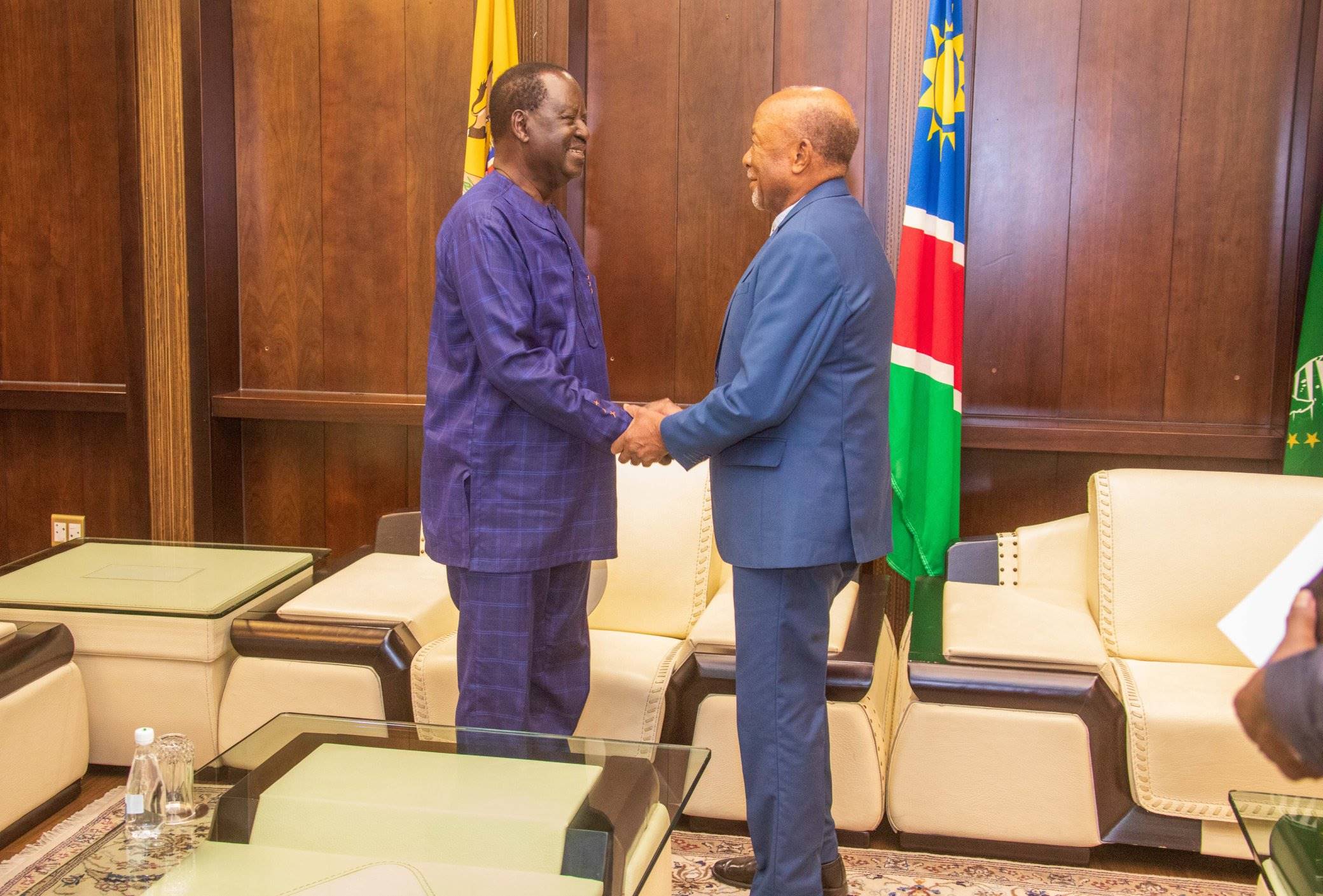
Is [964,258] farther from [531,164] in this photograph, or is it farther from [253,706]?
[253,706]

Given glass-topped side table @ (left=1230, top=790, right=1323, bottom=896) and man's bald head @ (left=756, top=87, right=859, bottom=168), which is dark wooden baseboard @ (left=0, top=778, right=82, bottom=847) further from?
glass-topped side table @ (left=1230, top=790, right=1323, bottom=896)

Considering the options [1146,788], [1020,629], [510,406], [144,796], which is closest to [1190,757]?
[1146,788]

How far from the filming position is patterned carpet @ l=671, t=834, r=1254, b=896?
2.46 meters

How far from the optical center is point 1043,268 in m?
3.53

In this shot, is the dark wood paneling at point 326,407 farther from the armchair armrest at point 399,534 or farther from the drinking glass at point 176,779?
the drinking glass at point 176,779

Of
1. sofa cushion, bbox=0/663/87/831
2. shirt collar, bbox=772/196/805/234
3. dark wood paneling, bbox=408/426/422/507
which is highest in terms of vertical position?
shirt collar, bbox=772/196/805/234

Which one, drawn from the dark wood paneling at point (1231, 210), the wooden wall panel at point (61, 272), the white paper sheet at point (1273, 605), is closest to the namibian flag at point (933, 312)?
the dark wood paneling at point (1231, 210)

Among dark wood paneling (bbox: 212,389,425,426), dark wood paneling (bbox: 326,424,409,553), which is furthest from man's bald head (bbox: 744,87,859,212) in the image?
dark wood paneling (bbox: 326,424,409,553)

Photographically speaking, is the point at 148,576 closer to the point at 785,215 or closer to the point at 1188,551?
the point at 785,215

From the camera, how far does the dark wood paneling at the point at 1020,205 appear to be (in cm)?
345

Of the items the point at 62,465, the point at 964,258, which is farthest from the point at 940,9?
the point at 62,465

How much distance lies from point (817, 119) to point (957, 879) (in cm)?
157

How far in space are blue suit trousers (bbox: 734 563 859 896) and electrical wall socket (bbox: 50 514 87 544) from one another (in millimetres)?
2917

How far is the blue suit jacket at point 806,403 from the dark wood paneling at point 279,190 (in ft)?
7.28
